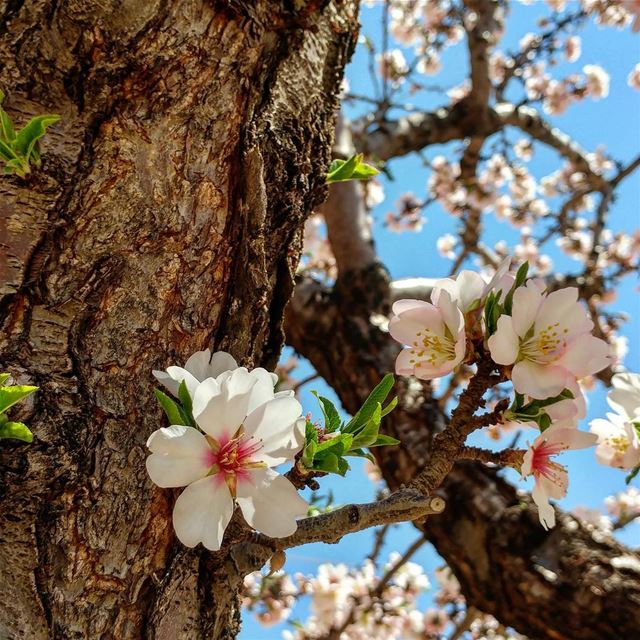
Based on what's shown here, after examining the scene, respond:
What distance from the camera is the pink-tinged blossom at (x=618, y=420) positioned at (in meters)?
1.05

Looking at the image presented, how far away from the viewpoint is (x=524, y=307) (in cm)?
75

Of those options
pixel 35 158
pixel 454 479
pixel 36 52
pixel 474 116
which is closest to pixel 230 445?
pixel 35 158

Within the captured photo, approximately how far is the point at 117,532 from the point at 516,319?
52 centimetres

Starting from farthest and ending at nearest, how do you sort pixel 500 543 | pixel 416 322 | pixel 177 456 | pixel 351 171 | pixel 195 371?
pixel 500 543, pixel 351 171, pixel 416 322, pixel 195 371, pixel 177 456

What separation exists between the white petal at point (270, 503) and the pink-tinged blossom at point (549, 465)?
30cm

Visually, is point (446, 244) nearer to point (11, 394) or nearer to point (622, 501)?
point (622, 501)

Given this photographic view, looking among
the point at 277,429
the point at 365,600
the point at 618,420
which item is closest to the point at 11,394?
the point at 277,429

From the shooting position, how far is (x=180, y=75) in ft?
2.85

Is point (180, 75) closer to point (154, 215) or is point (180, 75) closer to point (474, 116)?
point (154, 215)

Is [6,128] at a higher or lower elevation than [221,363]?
higher

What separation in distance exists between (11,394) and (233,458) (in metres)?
0.23

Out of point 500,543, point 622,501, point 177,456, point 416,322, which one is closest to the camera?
point 177,456

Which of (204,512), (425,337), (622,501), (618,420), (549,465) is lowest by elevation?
(204,512)

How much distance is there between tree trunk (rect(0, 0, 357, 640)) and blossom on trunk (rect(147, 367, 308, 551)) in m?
0.11
